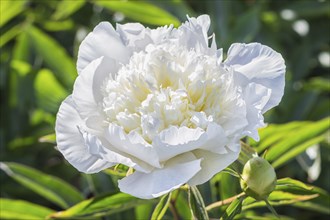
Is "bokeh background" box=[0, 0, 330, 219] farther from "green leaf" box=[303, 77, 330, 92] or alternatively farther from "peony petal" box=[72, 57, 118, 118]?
"peony petal" box=[72, 57, 118, 118]

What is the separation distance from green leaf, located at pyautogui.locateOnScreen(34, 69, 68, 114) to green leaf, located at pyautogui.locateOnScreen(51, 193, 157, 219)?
1.30 ft

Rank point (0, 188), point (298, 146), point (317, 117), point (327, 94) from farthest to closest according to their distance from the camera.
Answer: point (327, 94) → point (317, 117) → point (0, 188) → point (298, 146)

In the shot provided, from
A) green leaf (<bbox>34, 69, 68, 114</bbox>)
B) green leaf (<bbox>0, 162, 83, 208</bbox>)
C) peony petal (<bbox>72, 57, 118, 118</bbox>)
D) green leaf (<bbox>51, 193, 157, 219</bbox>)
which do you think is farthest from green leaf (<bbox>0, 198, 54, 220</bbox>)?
peony petal (<bbox>72, 57, 118, 118</bbox>)

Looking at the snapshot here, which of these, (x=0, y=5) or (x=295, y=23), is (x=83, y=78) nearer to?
A: (x=0, y=5)

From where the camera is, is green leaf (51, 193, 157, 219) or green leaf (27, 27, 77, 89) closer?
green leaf (51, 193, 157, 219)

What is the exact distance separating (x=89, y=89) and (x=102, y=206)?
0.80 ft

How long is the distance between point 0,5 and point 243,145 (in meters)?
0.81

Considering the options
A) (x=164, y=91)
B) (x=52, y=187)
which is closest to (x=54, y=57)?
(x=52, y=187)

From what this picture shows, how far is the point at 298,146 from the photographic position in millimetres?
1110

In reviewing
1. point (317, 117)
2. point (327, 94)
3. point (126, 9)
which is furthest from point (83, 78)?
point (327, 94)

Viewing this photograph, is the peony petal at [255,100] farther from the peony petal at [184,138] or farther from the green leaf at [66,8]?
the green leaf at [66,8]

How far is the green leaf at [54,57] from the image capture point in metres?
1.38

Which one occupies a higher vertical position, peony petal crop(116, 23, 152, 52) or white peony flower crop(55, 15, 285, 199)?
peony petal crop(116, 23, 152, 52)

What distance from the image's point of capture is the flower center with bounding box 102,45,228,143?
73cm
